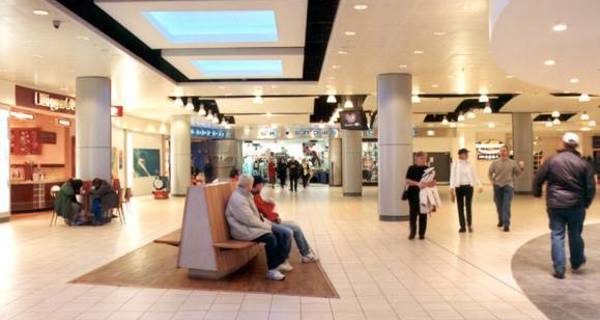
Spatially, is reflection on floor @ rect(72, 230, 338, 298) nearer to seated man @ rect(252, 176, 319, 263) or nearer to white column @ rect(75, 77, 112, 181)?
seated man @ rect(252, 176, 319, 263)

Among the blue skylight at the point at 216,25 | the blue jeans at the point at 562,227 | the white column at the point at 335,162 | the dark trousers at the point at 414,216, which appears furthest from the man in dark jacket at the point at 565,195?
the white column at the point at 335,162

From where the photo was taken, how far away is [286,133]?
33344 millimetres

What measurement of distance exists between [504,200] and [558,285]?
4.70 m

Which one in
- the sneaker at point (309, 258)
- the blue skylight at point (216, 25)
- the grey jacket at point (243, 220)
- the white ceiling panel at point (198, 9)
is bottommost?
the sneaker at point (309, 258)

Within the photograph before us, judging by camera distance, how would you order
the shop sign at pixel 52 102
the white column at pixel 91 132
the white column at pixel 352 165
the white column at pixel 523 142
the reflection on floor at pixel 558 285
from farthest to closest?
the white column at pixel 352 165 → the white column at pixel 523 142 → the shop sign at pixel 52 102 → the white column at pixel 91 132 → the reflection on floor at pixel 558 285

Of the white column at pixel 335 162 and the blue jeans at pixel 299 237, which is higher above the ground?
the white column at pixel 335 162

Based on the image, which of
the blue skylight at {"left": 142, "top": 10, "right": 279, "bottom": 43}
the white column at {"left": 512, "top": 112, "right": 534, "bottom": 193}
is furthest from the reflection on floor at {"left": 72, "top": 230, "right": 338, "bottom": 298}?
the white column at {"left": 512, "top": 112, "right": 534, "bottom": 193}

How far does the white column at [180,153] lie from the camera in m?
22.2

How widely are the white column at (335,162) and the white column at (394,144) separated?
17758 mm

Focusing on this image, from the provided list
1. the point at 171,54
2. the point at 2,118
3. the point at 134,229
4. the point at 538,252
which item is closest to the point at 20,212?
the point at 2,118

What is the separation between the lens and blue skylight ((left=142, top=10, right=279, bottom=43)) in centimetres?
881

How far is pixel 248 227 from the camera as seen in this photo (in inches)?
254

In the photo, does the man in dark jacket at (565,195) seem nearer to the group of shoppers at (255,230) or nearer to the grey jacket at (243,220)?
the group of shoppers at (255,230)

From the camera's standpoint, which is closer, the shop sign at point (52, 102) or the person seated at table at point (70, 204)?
the person seated at table at point (70, 204)
